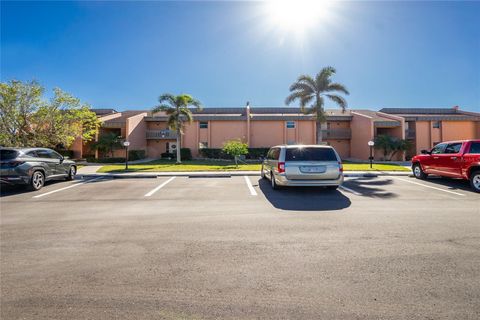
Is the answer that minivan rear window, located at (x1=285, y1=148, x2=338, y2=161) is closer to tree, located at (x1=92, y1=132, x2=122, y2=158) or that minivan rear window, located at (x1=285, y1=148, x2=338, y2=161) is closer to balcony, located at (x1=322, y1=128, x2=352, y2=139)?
tree, located at (x1=92, y1=132, x2=122, y2=158)

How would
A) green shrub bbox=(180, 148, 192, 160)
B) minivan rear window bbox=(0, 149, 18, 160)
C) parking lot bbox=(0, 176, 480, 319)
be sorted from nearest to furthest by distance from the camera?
1. parking lot bbox=(0, 176, 480, 319)
2. minivan rear window bbox=(0, 149, 18, 160)
3. green shrub bbox=(180, 148, 192, 160)

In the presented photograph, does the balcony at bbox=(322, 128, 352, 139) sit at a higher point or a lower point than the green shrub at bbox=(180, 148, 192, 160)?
higher

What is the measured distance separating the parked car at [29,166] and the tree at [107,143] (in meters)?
15.4

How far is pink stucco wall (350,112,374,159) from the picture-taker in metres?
26.7

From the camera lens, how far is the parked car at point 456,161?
8.70 meters

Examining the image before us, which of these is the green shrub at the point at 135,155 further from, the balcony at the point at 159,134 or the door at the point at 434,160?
the door at the point at 434,160

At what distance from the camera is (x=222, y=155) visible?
1123 inches

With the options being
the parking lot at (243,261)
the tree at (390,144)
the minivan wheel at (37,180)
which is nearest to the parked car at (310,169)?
the parking lot at (243,261)

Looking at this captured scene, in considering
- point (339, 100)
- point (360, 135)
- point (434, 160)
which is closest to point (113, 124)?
point (339, 100)

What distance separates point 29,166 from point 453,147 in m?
16.4

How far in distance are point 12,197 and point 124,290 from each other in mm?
8191

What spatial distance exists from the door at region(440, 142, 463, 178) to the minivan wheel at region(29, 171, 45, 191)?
1596 centimetres

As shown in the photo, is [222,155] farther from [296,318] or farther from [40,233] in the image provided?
[296,318]

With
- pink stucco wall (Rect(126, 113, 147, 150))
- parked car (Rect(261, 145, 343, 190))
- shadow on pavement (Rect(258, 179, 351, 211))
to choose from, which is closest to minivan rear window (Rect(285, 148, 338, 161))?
parked car (Rect(261, 145, 343, 190))
